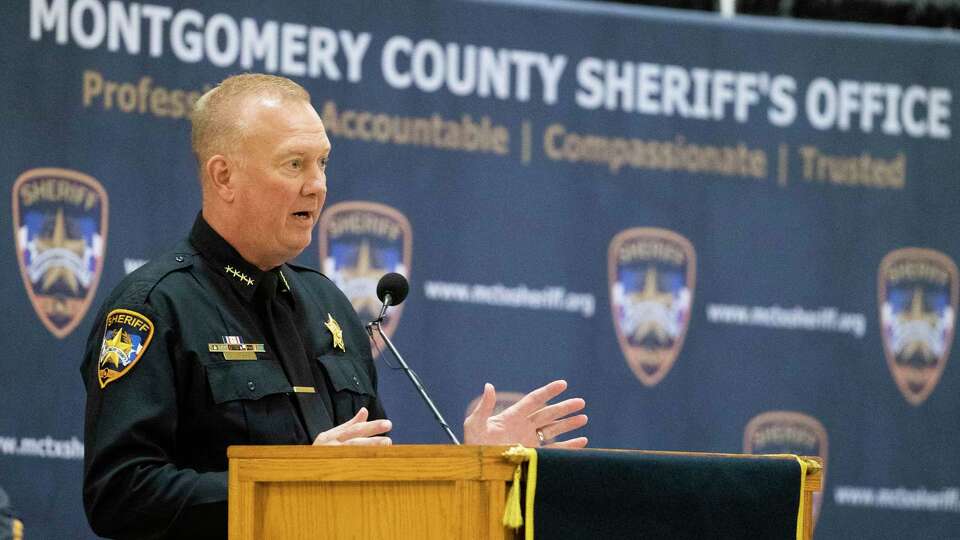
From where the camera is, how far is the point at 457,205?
5645 millimetres

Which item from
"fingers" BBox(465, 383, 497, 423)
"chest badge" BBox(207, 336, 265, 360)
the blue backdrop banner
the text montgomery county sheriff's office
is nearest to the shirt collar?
"chest badge" BBox(207, 336, 265, 360)

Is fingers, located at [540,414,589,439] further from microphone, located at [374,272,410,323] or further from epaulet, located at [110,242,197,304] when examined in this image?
epaulet, located at [110,242,197,304]

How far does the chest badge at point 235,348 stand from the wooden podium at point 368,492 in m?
0.44

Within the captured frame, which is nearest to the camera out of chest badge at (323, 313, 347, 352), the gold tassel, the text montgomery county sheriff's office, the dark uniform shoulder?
the gold tassel

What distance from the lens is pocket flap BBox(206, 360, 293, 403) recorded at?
2.75 m

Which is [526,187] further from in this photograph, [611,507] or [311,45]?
[611,507]

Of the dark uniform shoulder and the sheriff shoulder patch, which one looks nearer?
the sheriff shoulder patch

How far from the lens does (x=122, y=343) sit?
2705 millimetres

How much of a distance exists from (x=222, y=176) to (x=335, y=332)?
1.51 ft

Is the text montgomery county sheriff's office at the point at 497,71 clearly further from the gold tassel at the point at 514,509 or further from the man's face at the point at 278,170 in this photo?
the gold tassel at the point at 514,509

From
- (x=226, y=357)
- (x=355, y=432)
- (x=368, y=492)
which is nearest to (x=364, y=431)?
(x=355, y=432)

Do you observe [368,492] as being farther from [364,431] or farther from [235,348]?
[235,348]

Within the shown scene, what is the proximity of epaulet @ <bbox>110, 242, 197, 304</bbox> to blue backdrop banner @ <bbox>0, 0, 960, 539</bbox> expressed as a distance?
2283mm

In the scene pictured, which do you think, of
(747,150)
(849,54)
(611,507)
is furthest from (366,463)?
(849,54)
